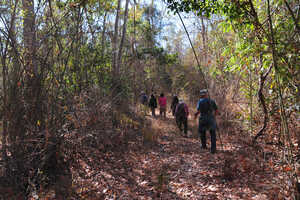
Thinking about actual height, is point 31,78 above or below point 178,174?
above

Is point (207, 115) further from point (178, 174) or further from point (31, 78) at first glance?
point (31, 78)

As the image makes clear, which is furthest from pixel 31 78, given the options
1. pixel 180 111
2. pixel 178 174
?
pixel 180 111

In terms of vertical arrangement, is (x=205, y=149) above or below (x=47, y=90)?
below

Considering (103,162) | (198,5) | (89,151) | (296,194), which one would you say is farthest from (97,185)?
(198,5)

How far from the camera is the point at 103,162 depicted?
18.8ft

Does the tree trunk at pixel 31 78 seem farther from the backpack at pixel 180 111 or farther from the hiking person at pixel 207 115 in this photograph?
the backpack at pixel 180 111

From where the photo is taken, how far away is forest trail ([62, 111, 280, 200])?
387 centimetres

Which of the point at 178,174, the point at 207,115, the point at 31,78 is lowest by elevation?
the point at 178,174

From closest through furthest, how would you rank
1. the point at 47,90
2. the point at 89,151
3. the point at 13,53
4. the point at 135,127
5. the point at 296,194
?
the point at 296,194 < the point at 13,53 < the point at 47,90 < the point at 89,151 < the point at 135,127

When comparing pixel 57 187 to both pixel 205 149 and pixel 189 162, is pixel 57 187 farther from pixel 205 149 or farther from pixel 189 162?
pixel 205 149

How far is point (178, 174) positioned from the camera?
189 inches

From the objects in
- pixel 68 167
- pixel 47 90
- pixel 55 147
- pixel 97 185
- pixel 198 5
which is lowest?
pixel 97 185

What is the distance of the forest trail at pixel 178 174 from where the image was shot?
12.7 feet

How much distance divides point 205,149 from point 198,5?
416 cm
